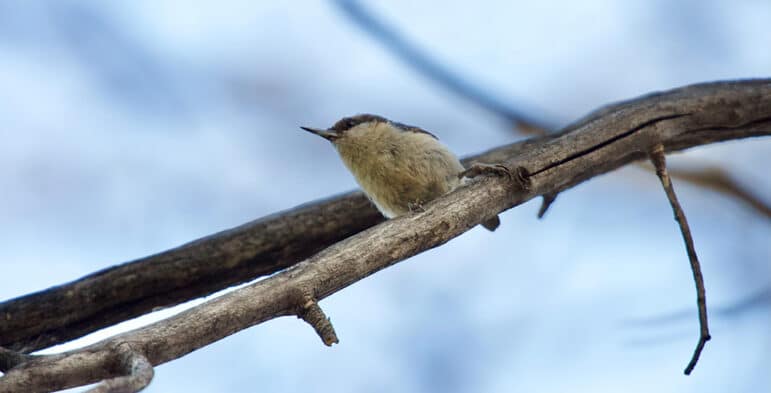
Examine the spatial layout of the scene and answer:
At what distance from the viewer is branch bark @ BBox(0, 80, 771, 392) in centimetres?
233

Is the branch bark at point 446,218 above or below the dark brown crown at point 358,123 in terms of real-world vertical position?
below

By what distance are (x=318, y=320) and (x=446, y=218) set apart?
27.9 inches

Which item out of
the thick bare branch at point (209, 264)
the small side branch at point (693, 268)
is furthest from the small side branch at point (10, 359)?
the small side branch at point (693, 268)

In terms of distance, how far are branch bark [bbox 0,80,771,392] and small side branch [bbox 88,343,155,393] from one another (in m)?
0.03

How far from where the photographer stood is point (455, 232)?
10.2ft

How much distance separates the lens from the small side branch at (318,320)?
2594mm

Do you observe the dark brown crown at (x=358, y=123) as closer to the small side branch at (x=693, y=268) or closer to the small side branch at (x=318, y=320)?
the small side branch at (x=693, y=268)

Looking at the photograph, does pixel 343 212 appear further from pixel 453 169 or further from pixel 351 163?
pixel 453 169

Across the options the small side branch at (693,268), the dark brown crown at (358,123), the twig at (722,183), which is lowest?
the small side branch at (693,268)

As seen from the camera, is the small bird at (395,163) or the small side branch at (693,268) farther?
the small bird at (395,163)

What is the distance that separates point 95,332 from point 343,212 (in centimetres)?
130

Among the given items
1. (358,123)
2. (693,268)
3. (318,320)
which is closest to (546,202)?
(693,268)

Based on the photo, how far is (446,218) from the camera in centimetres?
309

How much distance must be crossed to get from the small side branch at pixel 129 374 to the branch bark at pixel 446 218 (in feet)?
0.10
